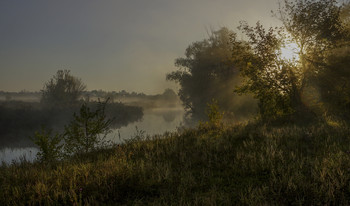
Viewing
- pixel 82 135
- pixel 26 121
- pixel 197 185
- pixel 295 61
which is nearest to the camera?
pixel 197 185

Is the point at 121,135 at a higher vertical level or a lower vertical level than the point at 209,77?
lower

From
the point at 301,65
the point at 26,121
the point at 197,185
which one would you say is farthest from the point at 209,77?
the point at 197,185

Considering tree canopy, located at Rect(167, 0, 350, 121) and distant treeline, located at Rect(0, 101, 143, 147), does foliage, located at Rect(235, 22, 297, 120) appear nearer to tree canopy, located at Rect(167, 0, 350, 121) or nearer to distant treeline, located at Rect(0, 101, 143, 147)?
tree canopy, located at Rect(167, 0, 350, 121)

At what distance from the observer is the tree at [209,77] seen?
35.4 m

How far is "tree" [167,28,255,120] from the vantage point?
35.4 meters

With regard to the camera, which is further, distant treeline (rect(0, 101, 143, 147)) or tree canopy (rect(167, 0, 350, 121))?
distant treeline (rect(0, 101, 143, 147))

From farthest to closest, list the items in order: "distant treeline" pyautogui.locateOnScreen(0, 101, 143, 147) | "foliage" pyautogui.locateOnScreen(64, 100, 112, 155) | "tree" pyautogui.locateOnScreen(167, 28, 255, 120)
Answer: "tree" pyautogui.locateOnScreen(167, 28, 255, 120) < "distant treeline" pyautogui.locateOnScreen(0, 101, 143, 147) < "foliage" pyautogui.locateOnScreen(64, 100, 112, 155)

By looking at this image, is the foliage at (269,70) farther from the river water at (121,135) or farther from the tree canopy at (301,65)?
the river water at (121,135)

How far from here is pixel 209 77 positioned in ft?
124

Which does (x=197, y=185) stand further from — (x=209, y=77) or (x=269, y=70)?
(x=209, y=77)

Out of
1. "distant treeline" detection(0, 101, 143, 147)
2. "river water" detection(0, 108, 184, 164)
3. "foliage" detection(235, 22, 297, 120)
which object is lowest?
"river water" detection(0, 108, 184, 164)

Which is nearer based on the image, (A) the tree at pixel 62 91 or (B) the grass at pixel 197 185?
(B) the grass at pixel 197 185

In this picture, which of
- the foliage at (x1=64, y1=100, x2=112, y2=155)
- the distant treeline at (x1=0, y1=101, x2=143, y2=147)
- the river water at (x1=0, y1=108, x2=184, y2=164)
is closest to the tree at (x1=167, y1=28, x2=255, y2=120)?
the river water at (x1=0, y1=108, x2=184, y2=164)

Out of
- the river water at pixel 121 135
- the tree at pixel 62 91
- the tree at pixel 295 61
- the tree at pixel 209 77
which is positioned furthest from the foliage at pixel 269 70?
the tree at pixel 62 91
